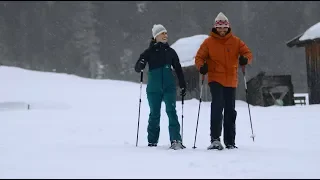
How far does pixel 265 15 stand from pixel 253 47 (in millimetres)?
5771

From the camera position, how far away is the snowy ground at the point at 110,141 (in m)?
4.23

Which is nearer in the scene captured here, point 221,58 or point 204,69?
point 204,69

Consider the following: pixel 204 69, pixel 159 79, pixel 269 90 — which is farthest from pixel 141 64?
pixel 269 90

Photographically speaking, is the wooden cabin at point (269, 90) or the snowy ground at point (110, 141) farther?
the wooden cabin at point (269, 90)

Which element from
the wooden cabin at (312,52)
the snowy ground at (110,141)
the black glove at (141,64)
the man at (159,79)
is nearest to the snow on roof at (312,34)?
the wooden cabin at (312,52)

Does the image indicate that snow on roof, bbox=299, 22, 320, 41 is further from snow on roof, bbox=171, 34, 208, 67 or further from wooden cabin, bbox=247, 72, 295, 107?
snow on roof, bbox=171, 34, 208, 67

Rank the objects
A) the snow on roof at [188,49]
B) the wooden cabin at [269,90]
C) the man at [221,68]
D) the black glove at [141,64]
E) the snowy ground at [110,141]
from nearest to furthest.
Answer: the snowy ground at [110,141] < the man at [221,68] < the black glove at [141,64] < the wooden cabin at [269,90] < the snow on roof at [188,49]

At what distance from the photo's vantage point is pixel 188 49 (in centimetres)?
2464

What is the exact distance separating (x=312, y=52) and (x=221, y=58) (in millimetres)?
15115

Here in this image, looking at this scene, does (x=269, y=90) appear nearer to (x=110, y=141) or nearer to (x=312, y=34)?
(x=312, y=34)

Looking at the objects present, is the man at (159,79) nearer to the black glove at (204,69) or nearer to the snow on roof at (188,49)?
the black glove at (204,69)

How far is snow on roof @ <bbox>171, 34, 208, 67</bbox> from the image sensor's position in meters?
23.9

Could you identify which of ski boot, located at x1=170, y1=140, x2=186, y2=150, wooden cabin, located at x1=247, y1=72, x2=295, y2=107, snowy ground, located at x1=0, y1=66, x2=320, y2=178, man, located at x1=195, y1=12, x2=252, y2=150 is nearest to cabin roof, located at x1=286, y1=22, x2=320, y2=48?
wooden cabin, located at x1=247, y1=72, x2=295, y2=107

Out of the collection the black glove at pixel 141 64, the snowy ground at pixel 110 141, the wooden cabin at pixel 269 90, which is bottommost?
the snowy ground at pixel 110 141
